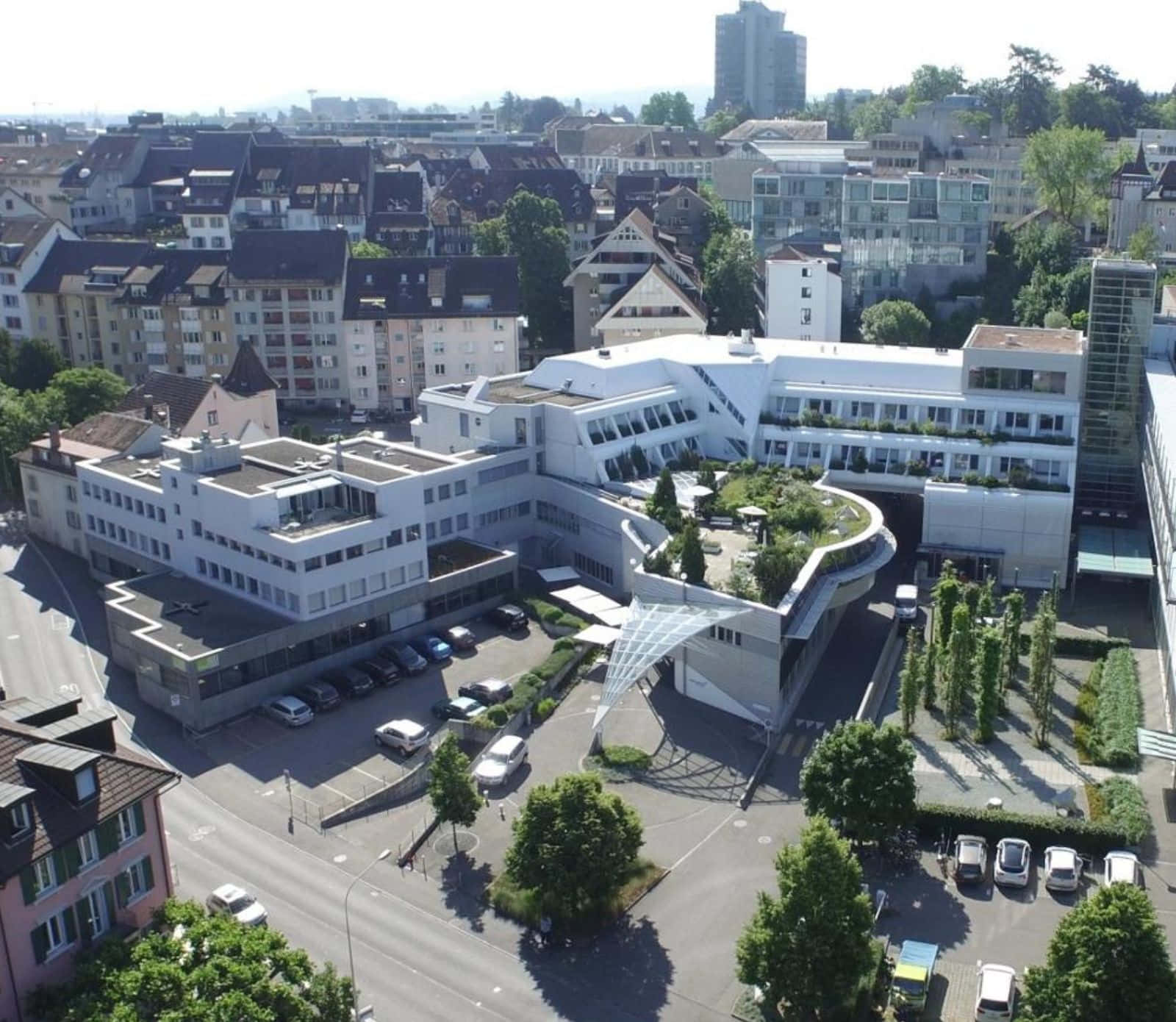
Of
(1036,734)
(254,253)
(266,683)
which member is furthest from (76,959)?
(254,253)

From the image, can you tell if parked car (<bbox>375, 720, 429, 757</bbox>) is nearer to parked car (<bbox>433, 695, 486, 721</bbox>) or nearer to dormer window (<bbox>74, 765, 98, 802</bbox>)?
parked car (<bbox>433, 695, 486, 721</bbox>)

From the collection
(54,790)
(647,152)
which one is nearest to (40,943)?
(54,790)

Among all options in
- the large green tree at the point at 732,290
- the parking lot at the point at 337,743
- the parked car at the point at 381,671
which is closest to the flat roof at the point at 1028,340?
the large green tree at the point at 732,290

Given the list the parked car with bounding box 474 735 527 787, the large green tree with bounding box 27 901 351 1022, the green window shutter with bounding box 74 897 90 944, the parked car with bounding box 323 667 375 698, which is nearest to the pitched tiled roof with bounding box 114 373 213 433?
the parked car with bounding box 323 667 375 698

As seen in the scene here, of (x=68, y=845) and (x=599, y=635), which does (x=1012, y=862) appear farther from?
(x=68, y=845)

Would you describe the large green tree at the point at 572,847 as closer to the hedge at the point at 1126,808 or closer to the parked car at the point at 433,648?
the hedge at the point at 1126,808

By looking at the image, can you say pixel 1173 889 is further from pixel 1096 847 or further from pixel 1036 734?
pixel 1036 734
